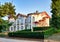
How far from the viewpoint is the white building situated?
1703 inches

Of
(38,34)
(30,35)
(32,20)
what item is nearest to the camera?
(38,34)

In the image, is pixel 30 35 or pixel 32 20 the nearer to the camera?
pixel 30 35

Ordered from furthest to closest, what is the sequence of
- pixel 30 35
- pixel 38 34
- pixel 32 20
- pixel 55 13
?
pixel 32 20 < pixel 55 13 < pixel 30 35 < pixel 38 34

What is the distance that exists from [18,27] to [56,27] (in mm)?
20100

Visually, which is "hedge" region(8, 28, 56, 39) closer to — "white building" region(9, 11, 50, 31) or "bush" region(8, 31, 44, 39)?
"bush" region(8, 31, 44, 39)

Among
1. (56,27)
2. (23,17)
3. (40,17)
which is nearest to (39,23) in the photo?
(40,17)

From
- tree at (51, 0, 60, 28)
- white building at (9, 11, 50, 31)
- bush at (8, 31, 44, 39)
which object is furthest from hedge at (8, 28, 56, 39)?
white building at (9, 11, 50, 31)

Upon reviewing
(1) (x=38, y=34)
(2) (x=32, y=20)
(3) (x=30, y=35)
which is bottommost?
(3) (x=30, y=35)

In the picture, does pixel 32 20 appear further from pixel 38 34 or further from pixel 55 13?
pixel 38 34

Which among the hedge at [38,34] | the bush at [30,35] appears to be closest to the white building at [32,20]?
the bush at [30,35]

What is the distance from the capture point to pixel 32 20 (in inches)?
1738

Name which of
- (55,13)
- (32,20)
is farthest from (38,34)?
(32,20)

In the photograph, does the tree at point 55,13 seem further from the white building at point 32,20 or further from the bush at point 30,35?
the white building at point 32,20

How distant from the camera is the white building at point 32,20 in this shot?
4325 centimetres
